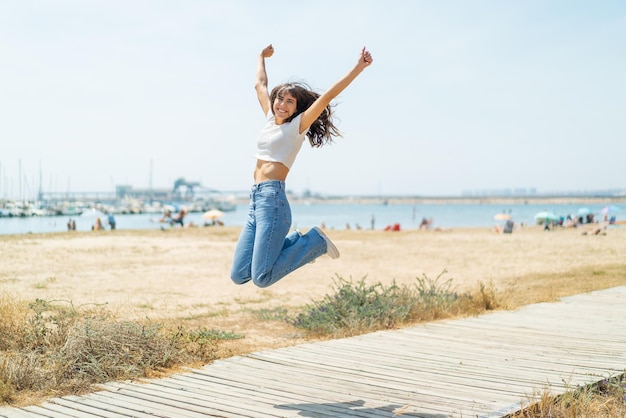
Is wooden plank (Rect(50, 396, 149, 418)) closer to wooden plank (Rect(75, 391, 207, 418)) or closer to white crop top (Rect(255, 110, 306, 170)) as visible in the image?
wooden plank (Rect(75, 391, 207, 418))

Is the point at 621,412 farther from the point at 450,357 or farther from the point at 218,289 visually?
the point at 218,289

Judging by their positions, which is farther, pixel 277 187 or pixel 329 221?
pixel 329 221

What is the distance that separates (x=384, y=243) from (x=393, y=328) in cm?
1899

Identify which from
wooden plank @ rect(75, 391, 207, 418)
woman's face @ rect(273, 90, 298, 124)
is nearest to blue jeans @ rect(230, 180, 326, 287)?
woman's face @ rect(273, 90, 298, 124)

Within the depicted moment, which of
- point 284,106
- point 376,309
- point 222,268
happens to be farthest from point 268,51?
point 222,268

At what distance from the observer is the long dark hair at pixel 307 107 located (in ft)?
16.9

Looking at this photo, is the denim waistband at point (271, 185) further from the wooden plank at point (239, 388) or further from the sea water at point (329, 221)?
the sea water at point (329, 221)

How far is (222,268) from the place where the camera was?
1805 centimetres

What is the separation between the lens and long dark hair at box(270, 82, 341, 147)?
16.9 ft

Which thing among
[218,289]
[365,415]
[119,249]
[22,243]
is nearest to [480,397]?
[365,415]

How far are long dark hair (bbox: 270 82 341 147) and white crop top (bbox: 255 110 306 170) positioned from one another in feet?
0.47

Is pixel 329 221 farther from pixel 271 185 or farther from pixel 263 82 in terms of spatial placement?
pixel 271 185

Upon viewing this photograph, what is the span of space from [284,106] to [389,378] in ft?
7.80

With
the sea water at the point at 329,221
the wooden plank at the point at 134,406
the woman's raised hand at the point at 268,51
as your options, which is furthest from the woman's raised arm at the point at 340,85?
the sea water at the point at 329,221
